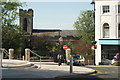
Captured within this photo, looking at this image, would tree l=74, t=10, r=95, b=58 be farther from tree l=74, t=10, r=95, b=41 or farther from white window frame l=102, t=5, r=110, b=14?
white window frame l=102, t=5, r=110, b=14

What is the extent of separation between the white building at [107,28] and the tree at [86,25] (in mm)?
13591

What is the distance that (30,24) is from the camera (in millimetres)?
76938

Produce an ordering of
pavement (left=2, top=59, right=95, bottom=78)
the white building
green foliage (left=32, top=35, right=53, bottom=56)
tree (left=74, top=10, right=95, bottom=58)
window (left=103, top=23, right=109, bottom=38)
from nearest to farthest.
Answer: pavement (left=2, top=59, right=95, bottom=78) → the white building → window (left=103, top=23, right=109, bottom=38) → tree (left=74, top=10, right=95, bottom=58) → green foliage (left=32, top=35, right=53, bottom=56)

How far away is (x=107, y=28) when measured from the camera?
1357 inches

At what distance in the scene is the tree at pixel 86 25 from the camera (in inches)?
1911

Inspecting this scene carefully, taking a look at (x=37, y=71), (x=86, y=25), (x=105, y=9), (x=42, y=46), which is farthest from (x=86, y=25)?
(x=37, y=71)

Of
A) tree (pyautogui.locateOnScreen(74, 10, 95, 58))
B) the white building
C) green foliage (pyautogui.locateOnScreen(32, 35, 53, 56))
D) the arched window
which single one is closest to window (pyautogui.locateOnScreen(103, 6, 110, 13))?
the white building

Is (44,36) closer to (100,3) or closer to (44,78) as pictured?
(100,3)

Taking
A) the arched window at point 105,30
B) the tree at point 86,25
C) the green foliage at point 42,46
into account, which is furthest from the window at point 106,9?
the green foliage at point 42,46

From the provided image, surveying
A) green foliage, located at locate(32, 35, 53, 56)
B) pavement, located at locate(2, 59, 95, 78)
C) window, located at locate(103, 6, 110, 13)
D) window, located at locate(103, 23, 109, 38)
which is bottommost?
pavement, located at locate(2, 59, 95, 78)

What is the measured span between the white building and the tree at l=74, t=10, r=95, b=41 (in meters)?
13.6

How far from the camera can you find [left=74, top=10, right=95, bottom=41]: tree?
4853 cm

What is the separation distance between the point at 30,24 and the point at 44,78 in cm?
6312

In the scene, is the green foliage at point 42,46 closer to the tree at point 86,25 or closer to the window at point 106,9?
the tree at point 86,25
